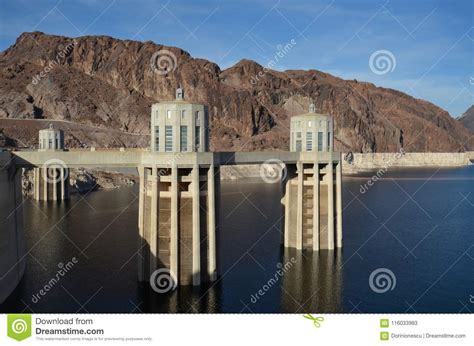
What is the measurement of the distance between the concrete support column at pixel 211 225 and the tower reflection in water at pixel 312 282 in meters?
6.03

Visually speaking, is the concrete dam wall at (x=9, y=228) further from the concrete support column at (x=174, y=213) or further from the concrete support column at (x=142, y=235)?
the concrete support column at (x=174, y=213)

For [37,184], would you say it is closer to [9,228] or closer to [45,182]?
[45,182]

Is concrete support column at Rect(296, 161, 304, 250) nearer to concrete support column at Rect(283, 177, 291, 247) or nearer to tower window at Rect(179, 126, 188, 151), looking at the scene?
concrete support column at Rect(283, 177, 291, 247)

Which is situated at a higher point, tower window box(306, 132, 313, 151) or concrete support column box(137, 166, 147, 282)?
tower window box(306, 132, 313, 151)

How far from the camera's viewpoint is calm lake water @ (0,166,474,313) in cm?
4028

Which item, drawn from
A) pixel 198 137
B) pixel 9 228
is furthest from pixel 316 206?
pixel 9 228

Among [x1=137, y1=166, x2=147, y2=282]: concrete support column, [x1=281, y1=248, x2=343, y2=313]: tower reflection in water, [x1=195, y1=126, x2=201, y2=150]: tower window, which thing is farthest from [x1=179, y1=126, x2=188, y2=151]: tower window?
[x1=281, y1=248, x2=343, y2=313]: tower reflection in water

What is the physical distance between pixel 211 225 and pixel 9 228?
14.9 m

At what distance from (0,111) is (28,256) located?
145 meters

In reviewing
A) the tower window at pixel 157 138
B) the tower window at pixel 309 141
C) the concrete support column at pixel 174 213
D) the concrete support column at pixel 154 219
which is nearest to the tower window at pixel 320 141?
the tower window at pixel 309 141

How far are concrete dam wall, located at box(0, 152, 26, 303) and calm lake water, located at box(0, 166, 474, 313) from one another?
4.34 ft

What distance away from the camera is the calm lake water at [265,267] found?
4028 centimetres
